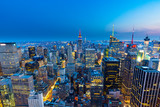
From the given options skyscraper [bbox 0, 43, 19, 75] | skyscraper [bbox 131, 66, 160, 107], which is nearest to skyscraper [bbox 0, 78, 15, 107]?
skyscraper [bbox 0, 43, 19, 75]

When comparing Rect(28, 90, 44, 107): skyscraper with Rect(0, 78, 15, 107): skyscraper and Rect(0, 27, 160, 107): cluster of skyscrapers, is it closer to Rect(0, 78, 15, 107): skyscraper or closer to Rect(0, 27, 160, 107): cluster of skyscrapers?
Rect(0, 27, 160, 107): cluster of skyscrapers

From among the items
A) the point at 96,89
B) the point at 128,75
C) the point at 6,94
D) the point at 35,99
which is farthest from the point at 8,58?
the point at 128,75

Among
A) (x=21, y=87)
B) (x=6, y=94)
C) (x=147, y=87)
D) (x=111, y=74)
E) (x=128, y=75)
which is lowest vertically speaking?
(x=6, y=94)

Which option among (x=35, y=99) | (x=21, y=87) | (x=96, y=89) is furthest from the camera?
(x=96, y=89)

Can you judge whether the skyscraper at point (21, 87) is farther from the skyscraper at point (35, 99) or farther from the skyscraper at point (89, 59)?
the skyscraper at point (89, 59)

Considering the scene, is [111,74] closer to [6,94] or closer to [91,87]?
[91,87]
